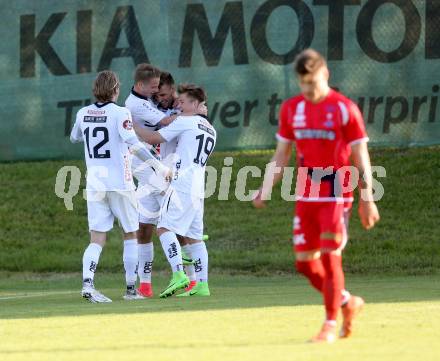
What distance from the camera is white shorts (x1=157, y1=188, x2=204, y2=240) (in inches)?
498

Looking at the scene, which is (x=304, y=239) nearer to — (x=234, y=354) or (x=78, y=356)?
(x=234, y=354)

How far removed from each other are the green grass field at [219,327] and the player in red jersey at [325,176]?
0.49 m

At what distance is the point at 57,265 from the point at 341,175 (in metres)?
9.88

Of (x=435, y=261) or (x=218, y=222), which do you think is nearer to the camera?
(x=435, y=261)

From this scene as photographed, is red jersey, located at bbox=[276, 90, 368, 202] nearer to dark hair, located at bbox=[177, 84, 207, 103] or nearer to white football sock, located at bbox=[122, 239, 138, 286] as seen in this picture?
dark hair, located at bbox=[177, 84, 207, 103]

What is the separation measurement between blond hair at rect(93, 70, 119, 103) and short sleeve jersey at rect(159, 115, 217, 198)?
2.77ft

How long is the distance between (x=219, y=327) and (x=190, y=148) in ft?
12.9

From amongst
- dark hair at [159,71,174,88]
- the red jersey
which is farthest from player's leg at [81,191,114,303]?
the red jersey

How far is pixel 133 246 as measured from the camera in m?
12.3

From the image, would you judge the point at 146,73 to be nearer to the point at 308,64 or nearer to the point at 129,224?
the point at 129,224

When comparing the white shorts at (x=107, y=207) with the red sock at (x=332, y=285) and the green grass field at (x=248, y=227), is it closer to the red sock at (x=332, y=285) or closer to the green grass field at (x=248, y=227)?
the red sock at (x=332, y=285)

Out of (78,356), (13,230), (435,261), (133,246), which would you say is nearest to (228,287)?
(133,246)

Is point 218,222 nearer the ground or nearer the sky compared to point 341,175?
nearer the ground

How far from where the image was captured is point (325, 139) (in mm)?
8117
